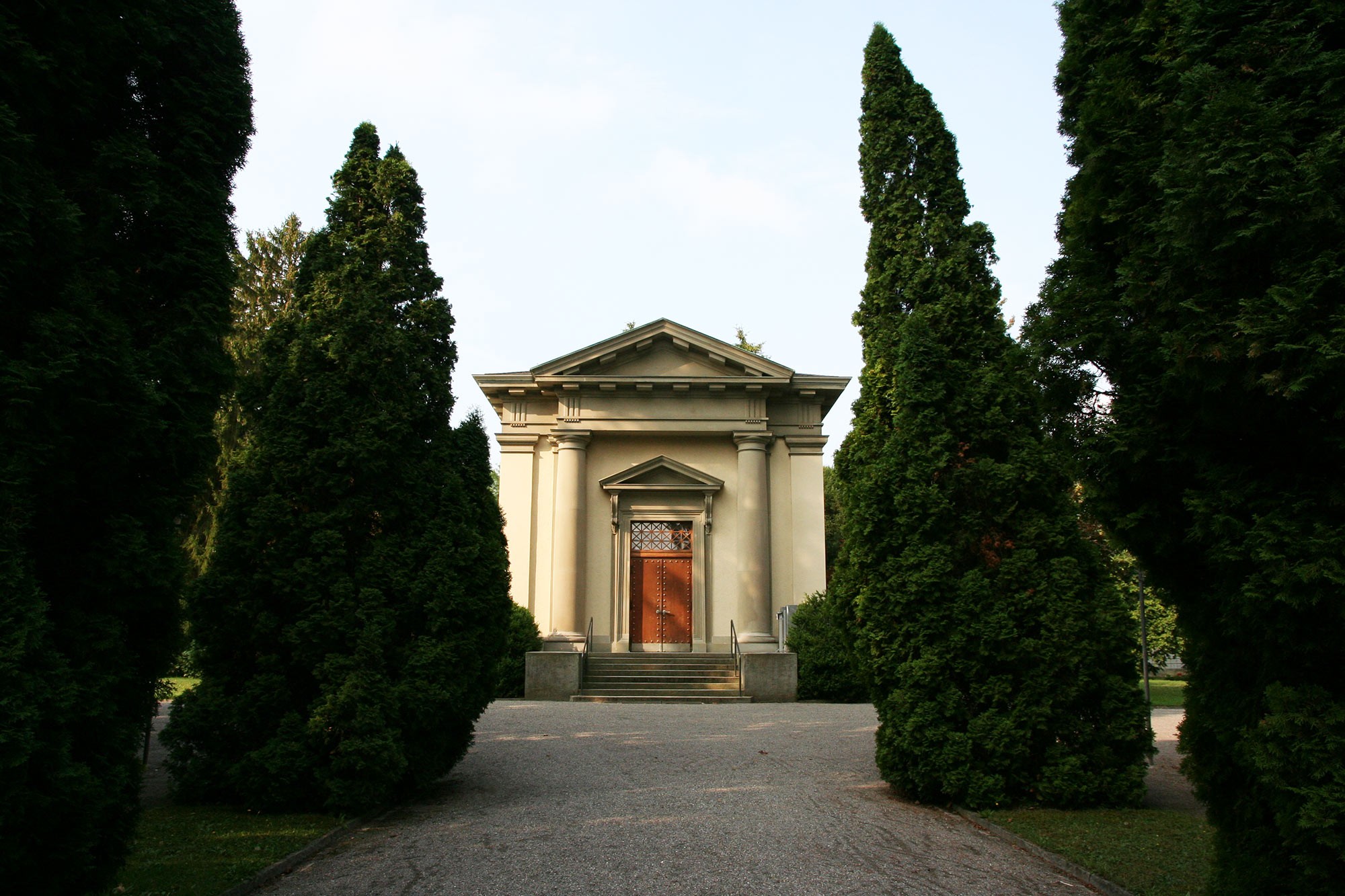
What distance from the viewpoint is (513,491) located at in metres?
22.8

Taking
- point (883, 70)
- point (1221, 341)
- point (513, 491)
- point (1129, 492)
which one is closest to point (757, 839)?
point (1129, 492)

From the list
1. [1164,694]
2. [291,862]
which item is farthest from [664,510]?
[291,862]

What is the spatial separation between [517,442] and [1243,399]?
20.1 metres

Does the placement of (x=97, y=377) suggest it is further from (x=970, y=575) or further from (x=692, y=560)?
(x=692, y=560)

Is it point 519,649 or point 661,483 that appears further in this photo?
point 661,483

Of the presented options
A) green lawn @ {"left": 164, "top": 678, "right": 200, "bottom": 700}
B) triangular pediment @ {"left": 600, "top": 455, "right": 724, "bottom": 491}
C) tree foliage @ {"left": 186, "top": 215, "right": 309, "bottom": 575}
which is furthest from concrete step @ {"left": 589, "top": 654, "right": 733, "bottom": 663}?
tree foliage @ {"left": 186, "top": 215, "right": 309, "bottom": 575}

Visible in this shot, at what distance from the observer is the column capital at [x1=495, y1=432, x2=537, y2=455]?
23062mm

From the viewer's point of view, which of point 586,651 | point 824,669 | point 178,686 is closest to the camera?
point 178,686

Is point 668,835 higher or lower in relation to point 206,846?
lower

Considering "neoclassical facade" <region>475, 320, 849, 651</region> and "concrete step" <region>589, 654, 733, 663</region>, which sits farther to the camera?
"neoclassical facade" <region>475, 320, 849, 651</region>

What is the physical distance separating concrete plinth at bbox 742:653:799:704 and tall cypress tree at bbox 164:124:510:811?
1126cm

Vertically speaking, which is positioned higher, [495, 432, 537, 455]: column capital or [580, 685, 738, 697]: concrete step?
[495, 432, 537, 455]: column capital

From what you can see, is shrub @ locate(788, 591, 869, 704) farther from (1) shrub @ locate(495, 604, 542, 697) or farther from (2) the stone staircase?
(1) shrub @ locate(495, 604, 542, 697)

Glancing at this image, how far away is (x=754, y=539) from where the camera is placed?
22.1 meters
